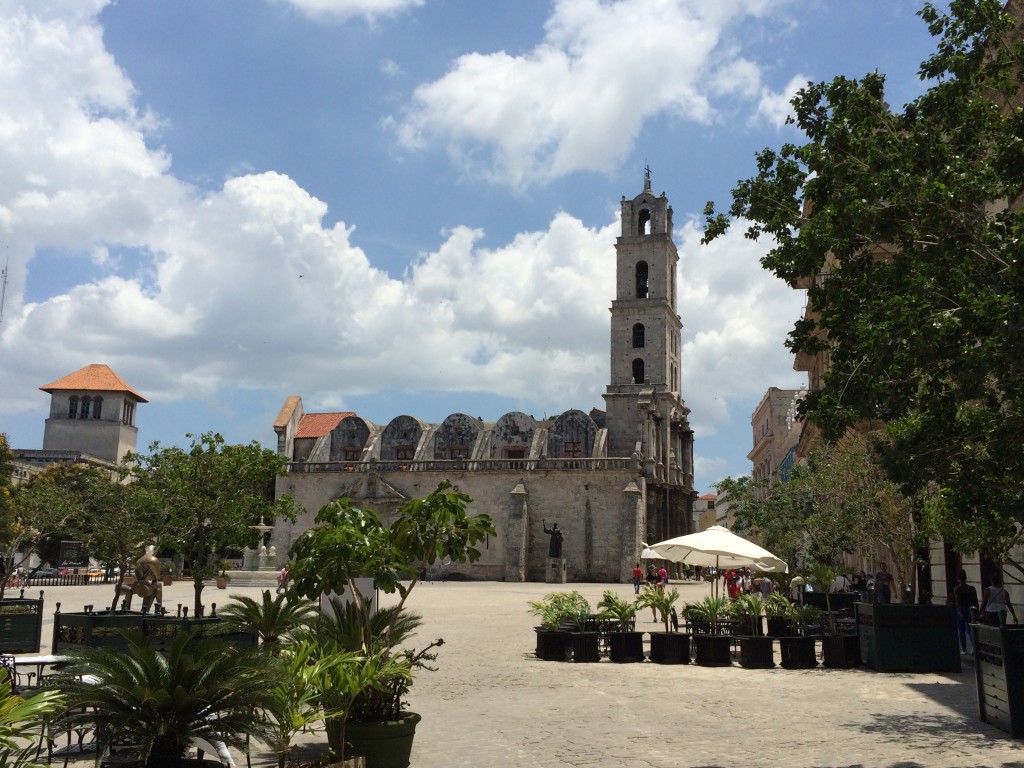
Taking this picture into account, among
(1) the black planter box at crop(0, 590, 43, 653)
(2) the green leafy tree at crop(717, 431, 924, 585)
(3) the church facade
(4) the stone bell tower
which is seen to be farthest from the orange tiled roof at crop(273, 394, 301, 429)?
(1) the black planter box at crop(0, 590, 43, 653)

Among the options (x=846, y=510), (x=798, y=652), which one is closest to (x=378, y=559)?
(x=798, y=652)

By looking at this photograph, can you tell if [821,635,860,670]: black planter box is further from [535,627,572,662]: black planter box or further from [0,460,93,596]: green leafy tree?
[0,460,93,596]: green leafy tree

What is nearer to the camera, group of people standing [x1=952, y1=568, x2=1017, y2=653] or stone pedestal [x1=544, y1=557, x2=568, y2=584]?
group of people standing [x1=952, y1=568, x2=1017, y2=653]

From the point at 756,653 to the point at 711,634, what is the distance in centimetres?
74

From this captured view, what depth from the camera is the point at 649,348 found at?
4912 cm

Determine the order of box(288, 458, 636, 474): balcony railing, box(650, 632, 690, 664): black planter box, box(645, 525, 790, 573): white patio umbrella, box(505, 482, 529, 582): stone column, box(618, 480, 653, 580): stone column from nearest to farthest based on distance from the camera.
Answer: box(650, 632, 690, 664): black planter box
box(645, 525, 790, 573): white patio umbrella
box(618, 480, 653, 580): stone column
box(505, 482, 529, 582): stone column
box(288, 458, 636, 474): balcony railing

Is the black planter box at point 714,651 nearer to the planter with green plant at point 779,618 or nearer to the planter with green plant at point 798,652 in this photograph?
the planter with green plant at point 798,652

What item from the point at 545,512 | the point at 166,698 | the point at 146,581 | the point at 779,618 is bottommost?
the point at 779,618

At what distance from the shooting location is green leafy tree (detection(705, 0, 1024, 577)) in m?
6.61

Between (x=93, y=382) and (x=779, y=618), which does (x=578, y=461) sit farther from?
(x=93, y=382)

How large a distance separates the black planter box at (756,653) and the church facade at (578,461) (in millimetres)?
28298

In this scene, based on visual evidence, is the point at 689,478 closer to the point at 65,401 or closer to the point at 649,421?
the point at 649,421

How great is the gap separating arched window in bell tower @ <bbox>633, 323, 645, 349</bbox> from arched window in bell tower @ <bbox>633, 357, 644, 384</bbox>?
85 centimetres

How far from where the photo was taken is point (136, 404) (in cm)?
8162
